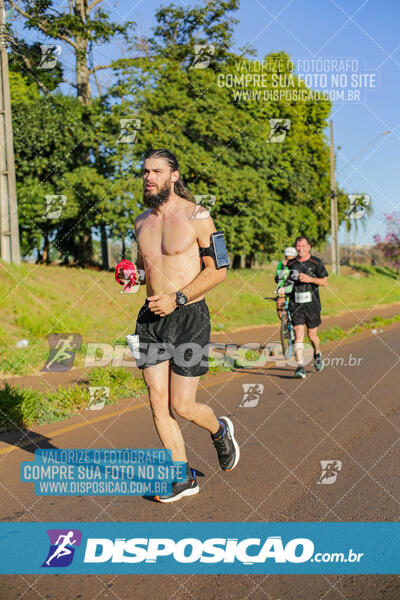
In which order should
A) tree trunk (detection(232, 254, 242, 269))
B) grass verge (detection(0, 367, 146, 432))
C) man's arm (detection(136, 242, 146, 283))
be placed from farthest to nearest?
tree trunk (detection(232, 254, 242, 269)), grass verge (detection(0, 367, 146, 432)), man's arm (detection(136, 242, 146, 283))

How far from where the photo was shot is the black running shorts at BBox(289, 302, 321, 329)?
405 inches

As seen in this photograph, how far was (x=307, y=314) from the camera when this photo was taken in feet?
33.8

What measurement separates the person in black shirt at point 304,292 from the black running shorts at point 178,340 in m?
5.74

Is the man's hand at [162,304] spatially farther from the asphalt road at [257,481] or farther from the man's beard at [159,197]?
the asphalt road at [257,481]

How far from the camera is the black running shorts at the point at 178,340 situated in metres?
4.48

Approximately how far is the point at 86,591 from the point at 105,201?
70.1ft

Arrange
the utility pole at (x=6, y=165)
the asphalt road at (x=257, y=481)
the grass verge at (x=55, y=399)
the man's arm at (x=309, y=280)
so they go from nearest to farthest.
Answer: the asphalt road at (x=257, y=481)
the grass verge at (x=55, y=399)
the man's arm at (x=309, y=280)
the utility pole at (x=6, y=165)

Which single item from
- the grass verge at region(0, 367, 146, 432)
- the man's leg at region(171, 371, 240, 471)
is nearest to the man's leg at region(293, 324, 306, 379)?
the grass verge at region(0, 367, 146, 432)

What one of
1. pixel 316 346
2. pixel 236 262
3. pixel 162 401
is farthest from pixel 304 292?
pixel 236 262

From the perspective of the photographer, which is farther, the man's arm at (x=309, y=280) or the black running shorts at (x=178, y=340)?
the man's arm at (x=309, y=280)

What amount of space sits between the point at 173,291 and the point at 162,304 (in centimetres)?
24

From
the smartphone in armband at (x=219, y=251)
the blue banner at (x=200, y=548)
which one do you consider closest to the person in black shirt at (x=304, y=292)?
the smartphone in armband at (x=219, y=251)

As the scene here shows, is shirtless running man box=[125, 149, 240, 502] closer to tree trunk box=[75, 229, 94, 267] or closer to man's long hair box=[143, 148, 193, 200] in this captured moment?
man's long hair box=[143, 148, 193, 200]

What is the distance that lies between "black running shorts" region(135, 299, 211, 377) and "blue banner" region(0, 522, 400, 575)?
1034 millimetres
